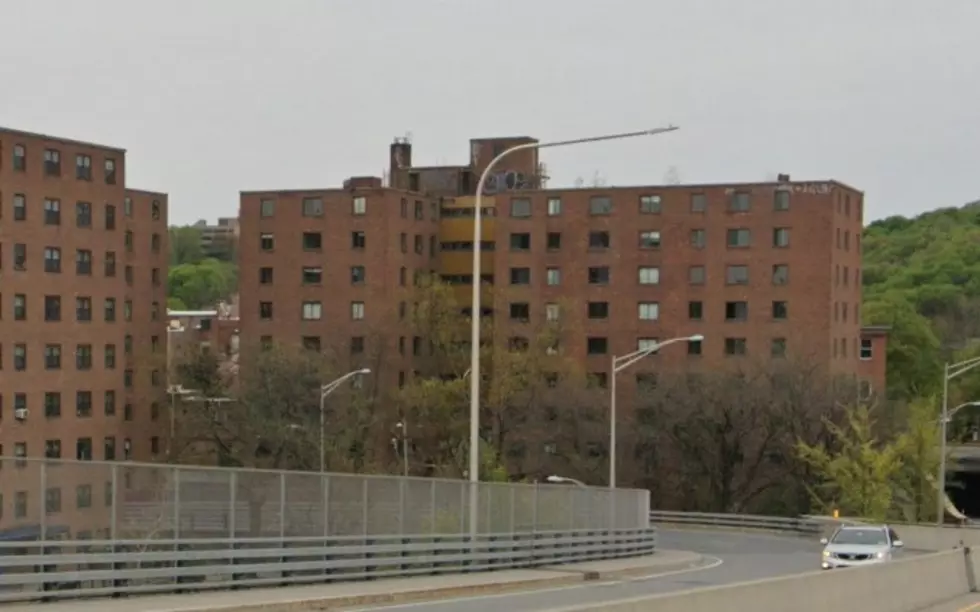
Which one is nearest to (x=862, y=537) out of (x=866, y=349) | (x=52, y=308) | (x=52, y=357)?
(x=52, y=357)

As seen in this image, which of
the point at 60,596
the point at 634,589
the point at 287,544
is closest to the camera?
the point at 60,596

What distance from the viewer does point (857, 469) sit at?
7294cm

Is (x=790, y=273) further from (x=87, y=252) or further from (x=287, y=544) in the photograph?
(x=287, y=544)

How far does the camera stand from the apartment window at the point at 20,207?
79812 millimetres

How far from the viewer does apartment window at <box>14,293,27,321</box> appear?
80.2 metres

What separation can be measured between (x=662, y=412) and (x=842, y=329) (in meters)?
18.4

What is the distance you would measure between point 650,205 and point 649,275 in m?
4.70

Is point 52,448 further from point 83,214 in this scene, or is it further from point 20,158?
point 20,158

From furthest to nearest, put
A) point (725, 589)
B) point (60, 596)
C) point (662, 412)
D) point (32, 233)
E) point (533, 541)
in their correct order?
point (662, 412) → point (32, 233) → point (533, 541) → point (60, 596) → point (725, 589)

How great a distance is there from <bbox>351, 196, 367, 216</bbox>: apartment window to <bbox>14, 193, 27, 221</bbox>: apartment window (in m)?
26.9

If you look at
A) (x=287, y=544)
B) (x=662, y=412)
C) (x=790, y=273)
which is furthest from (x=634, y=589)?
(x=790, y=273)

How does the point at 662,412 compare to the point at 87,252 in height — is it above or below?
below

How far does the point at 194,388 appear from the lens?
8700cm

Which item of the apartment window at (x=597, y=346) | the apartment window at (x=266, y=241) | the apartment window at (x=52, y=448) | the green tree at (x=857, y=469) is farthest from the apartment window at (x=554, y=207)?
the apartment window at (x=52, y=448)
